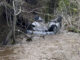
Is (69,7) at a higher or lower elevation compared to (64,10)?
higher

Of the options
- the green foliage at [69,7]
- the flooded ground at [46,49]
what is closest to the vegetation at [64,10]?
the green foliage at [69,7]

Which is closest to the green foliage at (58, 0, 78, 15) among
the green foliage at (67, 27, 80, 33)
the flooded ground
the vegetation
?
the vegetation

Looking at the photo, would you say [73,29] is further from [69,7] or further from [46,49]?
[46,49]

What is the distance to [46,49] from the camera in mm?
11391

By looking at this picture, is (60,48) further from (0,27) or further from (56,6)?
(56,6)

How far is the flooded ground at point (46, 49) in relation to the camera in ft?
33.0

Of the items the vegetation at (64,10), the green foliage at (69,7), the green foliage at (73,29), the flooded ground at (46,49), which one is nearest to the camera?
the flooded ground at (46,49)

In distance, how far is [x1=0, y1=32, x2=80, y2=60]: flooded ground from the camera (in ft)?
33.0

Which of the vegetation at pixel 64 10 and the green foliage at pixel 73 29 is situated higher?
the vegetation at pixel 64 10

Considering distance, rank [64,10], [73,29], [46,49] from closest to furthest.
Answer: [46,49] → [64,10] → [73,29]

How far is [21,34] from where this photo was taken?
46.6 feet

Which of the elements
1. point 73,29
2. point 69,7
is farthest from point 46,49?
point 69,7

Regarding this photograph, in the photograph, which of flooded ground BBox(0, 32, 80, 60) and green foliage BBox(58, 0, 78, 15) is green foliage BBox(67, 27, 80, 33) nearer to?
flooded ground BBox(0, 32, 80, 60)

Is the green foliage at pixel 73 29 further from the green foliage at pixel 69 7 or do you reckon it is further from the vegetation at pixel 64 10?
the green foliage at pixel 69 7
